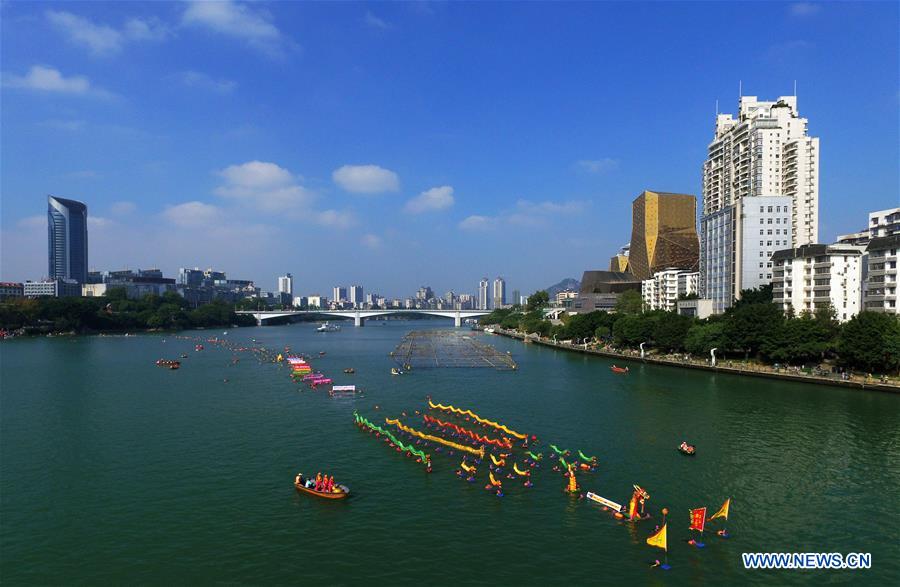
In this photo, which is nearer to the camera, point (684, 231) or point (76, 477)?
point (76, 477)

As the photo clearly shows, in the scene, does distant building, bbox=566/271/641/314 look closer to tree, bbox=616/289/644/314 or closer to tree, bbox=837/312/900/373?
tree, bbox=616/289/644/314

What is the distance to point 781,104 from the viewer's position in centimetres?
10025

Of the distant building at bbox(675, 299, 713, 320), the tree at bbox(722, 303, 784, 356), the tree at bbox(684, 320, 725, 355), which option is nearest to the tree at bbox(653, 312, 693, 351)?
the tree at bbox(684, 320, 725, 355)

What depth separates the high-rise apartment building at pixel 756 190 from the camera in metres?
84.2

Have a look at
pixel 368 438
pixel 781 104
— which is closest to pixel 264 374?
pixel 368 438

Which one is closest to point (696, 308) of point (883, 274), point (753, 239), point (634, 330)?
point (753, 239)

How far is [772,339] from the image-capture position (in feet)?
197

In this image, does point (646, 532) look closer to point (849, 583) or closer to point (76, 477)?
point (849, 583)

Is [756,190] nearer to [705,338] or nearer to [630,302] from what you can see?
[630,302]

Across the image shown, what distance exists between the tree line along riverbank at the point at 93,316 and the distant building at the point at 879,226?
585 feet

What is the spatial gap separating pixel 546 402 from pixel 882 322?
3380 cm

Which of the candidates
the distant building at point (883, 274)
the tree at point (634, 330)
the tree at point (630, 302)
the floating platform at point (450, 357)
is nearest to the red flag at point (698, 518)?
the floating platform at point (450, 357)

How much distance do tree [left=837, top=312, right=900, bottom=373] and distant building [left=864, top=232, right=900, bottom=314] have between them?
7.95 meters

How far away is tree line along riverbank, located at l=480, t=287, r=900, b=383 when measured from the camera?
51.1m
